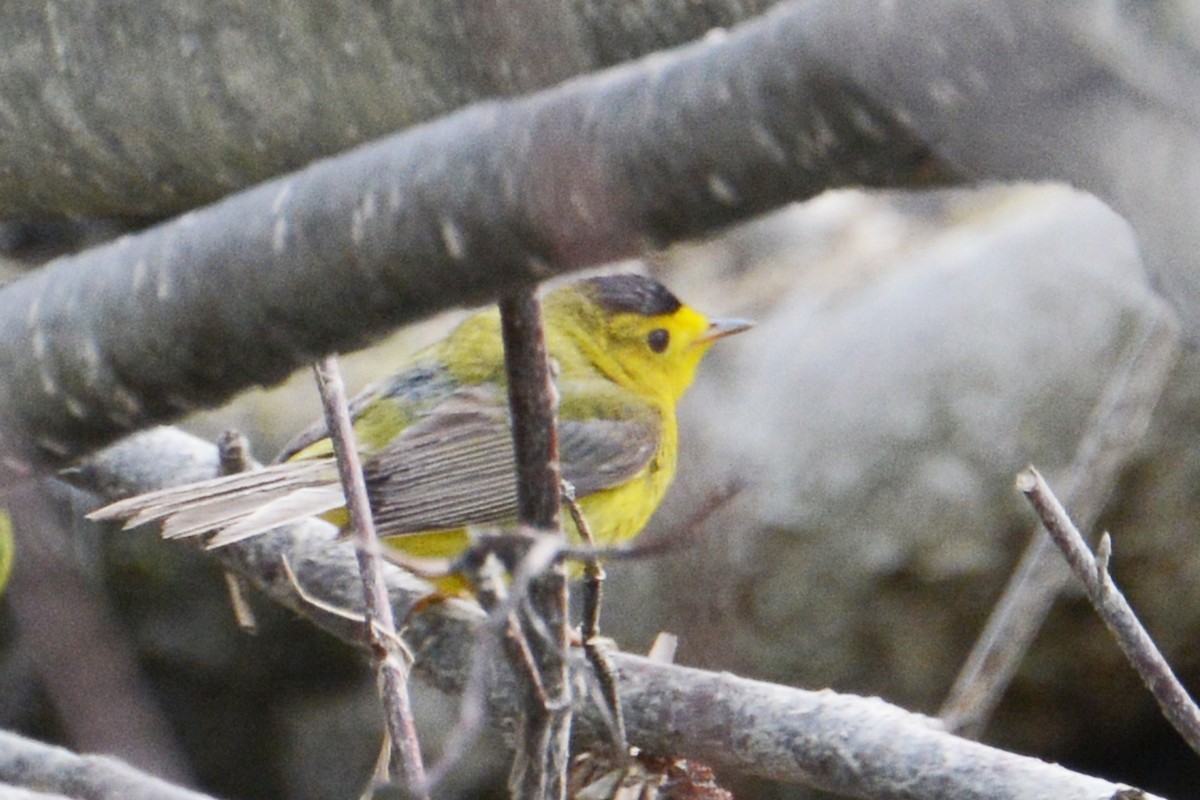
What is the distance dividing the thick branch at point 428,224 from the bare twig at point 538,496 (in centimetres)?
33

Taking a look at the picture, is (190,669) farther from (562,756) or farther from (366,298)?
(366,298)

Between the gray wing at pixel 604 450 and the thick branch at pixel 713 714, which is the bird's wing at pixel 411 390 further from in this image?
the thick branch at pixel 713 714

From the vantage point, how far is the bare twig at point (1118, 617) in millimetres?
1647

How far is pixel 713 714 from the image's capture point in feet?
7.47

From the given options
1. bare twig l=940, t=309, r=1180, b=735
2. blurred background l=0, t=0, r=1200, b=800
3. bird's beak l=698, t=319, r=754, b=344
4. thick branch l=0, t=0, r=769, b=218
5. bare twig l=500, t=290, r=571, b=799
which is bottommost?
blurred background l=0, t=0, r=1200, b=800

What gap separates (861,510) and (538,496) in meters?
3.57

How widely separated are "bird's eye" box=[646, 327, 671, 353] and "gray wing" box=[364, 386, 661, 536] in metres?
0.27

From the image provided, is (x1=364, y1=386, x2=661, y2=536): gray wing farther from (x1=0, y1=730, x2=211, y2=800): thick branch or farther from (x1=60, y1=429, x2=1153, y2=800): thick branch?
(x1=0, y1=730, x2=211, y2=800): thick branch

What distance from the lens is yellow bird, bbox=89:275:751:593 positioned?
368 cm

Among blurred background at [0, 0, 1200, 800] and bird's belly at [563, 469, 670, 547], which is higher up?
bird's belly at [563, 469, 670, 547]

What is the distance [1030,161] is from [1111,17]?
0.10 meters

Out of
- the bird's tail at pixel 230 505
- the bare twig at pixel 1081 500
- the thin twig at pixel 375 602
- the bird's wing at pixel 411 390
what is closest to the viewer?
the thin twig at pixel 375 602

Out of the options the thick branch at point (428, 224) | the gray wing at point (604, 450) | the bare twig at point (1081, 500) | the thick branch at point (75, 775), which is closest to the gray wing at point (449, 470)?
the gray wing at point (604, 450)

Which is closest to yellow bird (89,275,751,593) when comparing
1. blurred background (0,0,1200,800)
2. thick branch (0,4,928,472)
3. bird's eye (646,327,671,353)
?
bird's eye (646,327,671,353)
